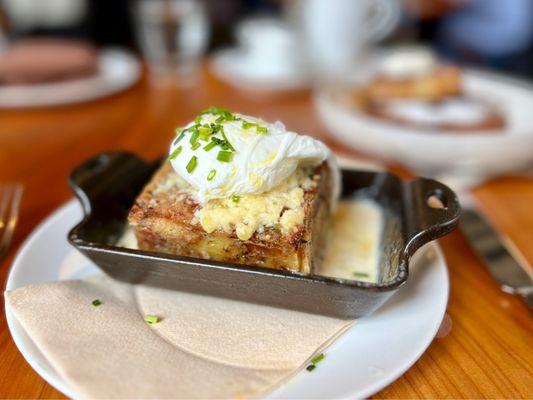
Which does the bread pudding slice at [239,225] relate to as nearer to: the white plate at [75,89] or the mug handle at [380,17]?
the white plate at [75,89]

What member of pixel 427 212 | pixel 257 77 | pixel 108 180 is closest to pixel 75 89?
pixel 257 77

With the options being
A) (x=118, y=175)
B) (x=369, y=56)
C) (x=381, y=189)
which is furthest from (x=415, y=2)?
(x=118, y=175)

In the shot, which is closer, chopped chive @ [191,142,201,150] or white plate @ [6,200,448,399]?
white plate @ [6,200,448,399]

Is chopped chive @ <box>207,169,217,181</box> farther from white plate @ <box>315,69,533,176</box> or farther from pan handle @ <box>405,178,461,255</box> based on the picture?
white plate @ <box>315,69,533,176</box>

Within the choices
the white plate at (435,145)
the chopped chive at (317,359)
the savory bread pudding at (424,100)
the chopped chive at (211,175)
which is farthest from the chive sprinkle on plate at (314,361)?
the savory bread pudding at (424,100)

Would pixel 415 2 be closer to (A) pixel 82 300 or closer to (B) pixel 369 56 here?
(B) pixel 369 56

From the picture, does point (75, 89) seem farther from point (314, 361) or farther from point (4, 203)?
point (314, 361)

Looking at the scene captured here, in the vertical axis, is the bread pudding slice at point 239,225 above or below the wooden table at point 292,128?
above

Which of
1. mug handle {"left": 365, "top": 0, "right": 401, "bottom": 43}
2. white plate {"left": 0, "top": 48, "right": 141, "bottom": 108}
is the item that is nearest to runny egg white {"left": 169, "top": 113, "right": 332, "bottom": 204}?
white plate {"left": 0, "top": 48, "right": 141, "bottom": 108}

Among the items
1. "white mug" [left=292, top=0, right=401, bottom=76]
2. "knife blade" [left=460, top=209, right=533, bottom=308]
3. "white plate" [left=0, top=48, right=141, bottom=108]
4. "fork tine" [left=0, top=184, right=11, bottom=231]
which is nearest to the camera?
"knife blade" [left=460, top=209, right=533, bottom=308]
